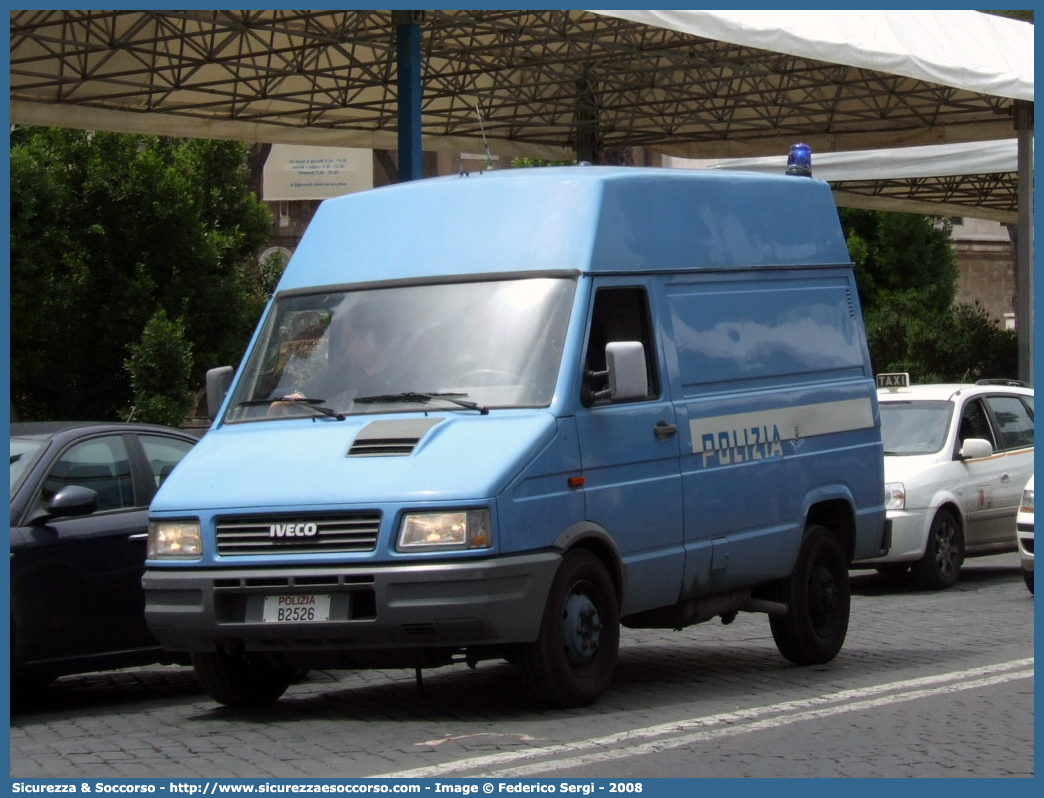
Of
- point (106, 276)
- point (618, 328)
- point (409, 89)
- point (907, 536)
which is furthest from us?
point (106, 276)

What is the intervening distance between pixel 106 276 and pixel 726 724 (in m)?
19.3

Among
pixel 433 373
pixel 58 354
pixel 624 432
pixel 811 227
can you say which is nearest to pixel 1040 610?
pixel 811 227

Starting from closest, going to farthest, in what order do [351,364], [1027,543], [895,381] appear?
[351,364] → [1027,543] → [895,381]

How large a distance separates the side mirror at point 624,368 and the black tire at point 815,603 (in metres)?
2.21

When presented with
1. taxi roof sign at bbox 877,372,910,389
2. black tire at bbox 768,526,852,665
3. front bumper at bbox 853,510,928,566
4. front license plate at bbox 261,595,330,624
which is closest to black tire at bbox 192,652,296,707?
front license plate at bbox 261,595,330,624

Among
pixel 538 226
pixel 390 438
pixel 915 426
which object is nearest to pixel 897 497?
pixel 915 426

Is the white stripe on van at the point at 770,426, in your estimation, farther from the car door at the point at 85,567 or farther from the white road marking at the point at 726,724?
the car door at the point at 85,567

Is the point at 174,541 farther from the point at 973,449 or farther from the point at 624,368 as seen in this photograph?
the point at 973,449

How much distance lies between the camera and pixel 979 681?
9.69m

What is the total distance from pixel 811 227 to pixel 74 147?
17.1 metres

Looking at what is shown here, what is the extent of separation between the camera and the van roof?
359 inches

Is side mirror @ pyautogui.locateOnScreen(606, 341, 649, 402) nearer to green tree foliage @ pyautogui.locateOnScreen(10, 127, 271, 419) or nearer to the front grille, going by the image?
the front grille

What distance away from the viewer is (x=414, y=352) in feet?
29.5

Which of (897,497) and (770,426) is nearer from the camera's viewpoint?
(770,426)
